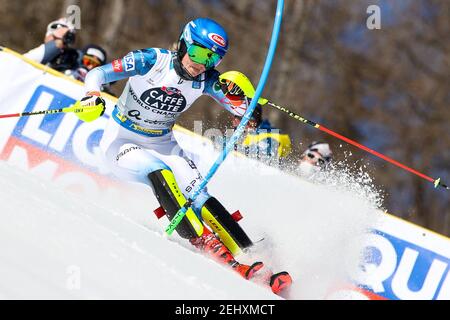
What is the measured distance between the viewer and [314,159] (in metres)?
7.64

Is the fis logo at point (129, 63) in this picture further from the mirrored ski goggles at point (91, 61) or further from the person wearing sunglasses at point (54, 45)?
the mirrored ski goggles at point (91, 61)

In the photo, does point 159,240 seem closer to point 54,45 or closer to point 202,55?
point 202,55

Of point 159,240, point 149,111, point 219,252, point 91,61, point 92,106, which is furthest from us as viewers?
point 91,61

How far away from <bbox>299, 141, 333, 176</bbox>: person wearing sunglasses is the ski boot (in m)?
1.83

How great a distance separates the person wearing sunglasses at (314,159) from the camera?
7.29 m

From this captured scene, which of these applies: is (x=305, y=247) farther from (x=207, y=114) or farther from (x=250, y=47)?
(x=250, y=47)

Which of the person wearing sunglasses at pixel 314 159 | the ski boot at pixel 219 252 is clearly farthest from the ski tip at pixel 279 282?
the person wearing sunglasses at pixel 314 159

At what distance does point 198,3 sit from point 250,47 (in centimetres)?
185

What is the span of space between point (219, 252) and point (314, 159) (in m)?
2.41

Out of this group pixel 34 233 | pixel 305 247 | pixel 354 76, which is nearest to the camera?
pixel 34 233

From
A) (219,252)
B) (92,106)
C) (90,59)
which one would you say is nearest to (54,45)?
(90,59)
